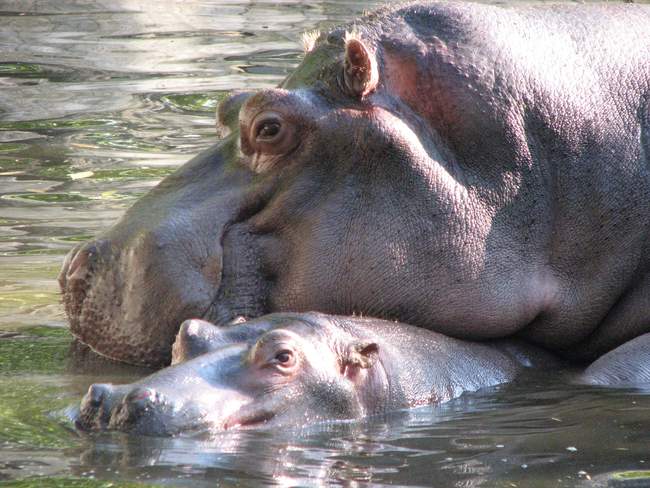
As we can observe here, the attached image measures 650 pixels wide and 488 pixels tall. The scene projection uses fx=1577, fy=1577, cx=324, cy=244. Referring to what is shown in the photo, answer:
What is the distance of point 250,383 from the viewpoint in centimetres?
491

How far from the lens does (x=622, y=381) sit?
18.7 ft

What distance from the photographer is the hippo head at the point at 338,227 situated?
5648mm

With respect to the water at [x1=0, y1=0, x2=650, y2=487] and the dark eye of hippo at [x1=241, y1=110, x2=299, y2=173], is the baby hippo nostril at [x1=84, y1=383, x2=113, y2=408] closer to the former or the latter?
the water at [x1=0, y1=0, x2=650, y2=487]

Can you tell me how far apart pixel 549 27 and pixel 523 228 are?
853mm

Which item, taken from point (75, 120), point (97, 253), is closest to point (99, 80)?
point (75, 120)

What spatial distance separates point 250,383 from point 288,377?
0.13 meters

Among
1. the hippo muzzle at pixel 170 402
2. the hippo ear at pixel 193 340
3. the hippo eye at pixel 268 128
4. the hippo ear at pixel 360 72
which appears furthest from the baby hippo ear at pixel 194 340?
the hippo ear at pixel 360 72

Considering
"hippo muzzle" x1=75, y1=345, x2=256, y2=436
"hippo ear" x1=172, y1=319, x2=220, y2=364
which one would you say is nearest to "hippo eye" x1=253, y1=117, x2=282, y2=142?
"hippo ear" x1=172, y1=319, x2=220, y2=364

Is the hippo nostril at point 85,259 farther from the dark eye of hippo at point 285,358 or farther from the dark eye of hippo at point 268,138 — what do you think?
the dark eye of hippo at point 285,358

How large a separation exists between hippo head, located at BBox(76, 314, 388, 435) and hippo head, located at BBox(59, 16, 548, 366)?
39 centimetres

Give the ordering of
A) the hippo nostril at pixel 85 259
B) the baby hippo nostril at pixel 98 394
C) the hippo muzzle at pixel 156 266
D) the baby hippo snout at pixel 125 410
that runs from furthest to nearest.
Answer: the hippo nostril at pixel 85 259 → the hippo muzzle at pixel 156 266 → the baby hippo nostril at pixel 98 394 → the baby hippo snout at pixel 125 410

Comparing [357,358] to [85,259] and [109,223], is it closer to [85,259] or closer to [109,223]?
[85,259]

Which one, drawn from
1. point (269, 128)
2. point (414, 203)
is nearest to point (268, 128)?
point (269, 128)

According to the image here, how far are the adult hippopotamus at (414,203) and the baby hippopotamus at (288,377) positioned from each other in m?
0.24
